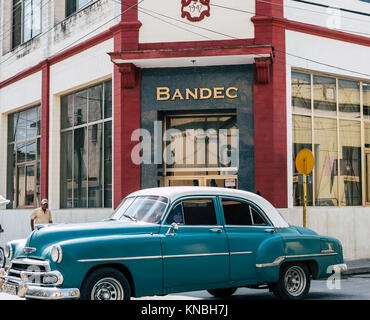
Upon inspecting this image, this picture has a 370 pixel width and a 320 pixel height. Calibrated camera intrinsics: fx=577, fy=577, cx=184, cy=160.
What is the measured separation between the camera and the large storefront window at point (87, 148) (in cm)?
1752

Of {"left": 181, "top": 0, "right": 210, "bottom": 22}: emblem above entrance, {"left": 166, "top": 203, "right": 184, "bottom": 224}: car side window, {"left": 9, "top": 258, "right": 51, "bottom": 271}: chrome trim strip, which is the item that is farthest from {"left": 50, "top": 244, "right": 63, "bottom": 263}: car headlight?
{"left": 181, "top": 0, "right": 210, "bottom": 22}: emblem above entrance

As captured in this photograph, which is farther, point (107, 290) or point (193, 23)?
point (193, 23)

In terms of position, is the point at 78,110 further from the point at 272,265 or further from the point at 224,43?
the point at 272,265

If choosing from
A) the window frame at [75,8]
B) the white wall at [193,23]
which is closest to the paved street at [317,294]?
the white wall at [193,23]

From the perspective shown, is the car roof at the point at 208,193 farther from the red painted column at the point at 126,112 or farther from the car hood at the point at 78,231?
the red painted column at the point at 126,112

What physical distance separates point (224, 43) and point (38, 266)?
9.83m

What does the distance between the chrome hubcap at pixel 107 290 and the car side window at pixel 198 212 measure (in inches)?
56.5

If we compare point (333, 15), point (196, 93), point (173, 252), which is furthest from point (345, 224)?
point (173, 252)

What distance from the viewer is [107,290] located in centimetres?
746

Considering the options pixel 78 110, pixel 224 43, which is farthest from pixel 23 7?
pixel 224 43

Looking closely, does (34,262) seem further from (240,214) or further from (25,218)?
(25,218)

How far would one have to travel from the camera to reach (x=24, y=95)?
73.9ft

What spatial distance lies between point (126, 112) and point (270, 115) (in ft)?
13.2

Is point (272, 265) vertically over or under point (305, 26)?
under
